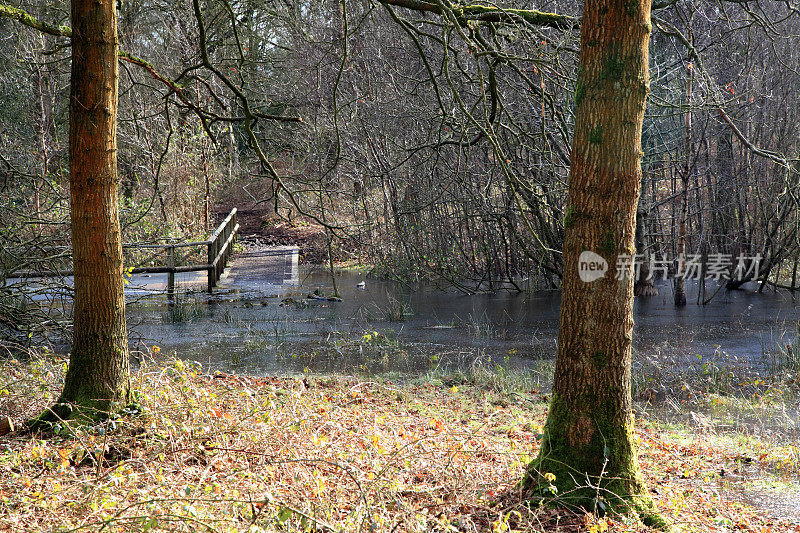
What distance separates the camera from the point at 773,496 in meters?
3.75

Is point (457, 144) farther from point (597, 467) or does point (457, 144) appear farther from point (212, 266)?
point (212, 266)

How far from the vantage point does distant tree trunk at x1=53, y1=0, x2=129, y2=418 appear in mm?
3721

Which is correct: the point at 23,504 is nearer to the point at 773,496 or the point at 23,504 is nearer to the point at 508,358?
the point at 773,496

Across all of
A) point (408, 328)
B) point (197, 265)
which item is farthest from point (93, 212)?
point (197, 265)

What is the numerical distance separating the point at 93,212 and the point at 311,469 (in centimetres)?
186

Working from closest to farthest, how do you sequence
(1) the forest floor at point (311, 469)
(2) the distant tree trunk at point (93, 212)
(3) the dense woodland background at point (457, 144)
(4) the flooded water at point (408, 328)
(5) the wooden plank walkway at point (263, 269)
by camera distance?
(1) the forest floor at point (311, 469), (2) the distant tree trunk at point (93, 212), (4) the flooded water at point (408, 328), (3) the dense woodland background at point (457, 144), (5) the wooden plank walkway at point (263, 269)

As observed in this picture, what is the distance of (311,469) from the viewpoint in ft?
10.6

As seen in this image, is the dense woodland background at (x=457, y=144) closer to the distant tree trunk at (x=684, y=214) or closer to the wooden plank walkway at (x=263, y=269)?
the distant tree trunk at (x=684, y=214)

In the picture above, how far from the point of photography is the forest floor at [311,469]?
261cm

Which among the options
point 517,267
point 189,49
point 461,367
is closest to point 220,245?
point 189,49

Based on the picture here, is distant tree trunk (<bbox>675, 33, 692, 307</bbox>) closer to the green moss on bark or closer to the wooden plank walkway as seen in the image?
the wooden plank walkway

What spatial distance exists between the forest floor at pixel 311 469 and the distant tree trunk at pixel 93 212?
0.88 feet

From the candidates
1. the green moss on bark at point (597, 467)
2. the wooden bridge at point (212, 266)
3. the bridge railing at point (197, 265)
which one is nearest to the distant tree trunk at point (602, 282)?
the green moss on bark at point (597, 467)

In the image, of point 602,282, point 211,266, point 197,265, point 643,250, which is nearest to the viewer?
point 602,282
